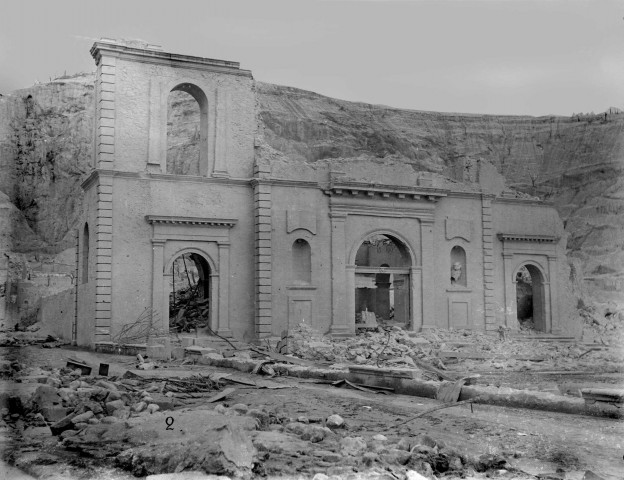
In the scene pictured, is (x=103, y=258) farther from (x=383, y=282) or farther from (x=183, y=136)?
(x=183, y=136)

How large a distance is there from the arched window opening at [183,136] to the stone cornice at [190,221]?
3321 centimetres

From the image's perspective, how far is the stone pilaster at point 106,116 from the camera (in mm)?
23719

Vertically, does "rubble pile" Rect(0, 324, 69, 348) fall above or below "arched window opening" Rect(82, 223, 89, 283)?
below

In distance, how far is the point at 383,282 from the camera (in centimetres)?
3403

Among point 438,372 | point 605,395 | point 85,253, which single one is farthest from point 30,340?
point 605,395

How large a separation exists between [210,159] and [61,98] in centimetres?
4349

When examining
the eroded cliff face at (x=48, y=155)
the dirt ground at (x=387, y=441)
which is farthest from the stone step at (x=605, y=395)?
the eroded cliff face at (x=48, y=155)

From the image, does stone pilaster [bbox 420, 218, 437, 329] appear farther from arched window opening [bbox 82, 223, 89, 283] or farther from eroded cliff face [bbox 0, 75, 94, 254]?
eroded cliff face [bbox 0, 75, 94, 254]

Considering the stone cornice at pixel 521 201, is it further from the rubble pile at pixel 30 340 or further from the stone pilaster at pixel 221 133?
the rubble pile at pixel 30 340

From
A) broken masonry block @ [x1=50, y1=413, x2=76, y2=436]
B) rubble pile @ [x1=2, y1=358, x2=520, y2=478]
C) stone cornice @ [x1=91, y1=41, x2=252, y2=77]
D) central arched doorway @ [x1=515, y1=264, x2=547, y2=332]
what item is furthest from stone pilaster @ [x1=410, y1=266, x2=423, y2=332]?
broken masonry block @ [x1=50, y1=413, x2=76, y2=436]

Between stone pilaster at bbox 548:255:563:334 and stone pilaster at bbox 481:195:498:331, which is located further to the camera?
stone pilaster at bbox 548:255:563:334

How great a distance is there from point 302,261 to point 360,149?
47191 millimetres

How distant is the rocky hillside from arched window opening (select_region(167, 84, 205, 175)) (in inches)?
7.5

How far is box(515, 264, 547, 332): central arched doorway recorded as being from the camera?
30.2 meters
